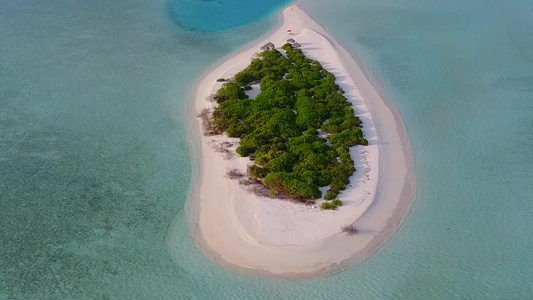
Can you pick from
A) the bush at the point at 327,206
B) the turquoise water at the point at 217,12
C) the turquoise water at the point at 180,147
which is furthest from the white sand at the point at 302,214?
the turquoise water at the point at 217,12

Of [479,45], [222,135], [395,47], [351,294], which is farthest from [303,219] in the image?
[479,45]

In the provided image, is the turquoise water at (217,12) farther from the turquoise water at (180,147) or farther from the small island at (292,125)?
the small island at (292,125)

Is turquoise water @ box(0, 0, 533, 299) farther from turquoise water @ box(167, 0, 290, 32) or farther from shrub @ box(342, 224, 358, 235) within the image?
shrub @ box(342, 224, 358, 235)

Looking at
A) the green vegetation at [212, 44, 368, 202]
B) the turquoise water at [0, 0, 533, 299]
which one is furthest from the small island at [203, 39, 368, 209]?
the turquoise water at [0, 0, 533, 299]

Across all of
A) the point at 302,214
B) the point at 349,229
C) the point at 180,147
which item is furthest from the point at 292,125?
the point at 349,229

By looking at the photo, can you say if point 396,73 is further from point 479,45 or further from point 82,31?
point 82,31

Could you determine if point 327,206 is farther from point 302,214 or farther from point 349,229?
point 349,229
